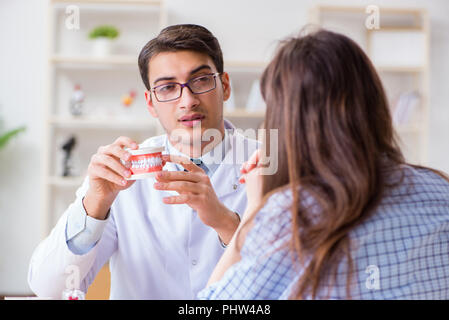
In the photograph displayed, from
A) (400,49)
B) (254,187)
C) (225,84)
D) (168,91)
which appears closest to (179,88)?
(168,91)

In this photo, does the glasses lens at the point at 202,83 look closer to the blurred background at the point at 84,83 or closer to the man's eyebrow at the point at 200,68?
the man's eyebrow at the point at 200,68

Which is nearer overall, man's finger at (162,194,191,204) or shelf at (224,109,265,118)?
man's finger at (162,194,191,204)

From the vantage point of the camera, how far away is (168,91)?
129cm

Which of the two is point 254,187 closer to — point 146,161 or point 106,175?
point 146,161

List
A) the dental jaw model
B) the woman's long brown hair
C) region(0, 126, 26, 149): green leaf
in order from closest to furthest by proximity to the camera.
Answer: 1. the woman's long brown hair
2. the dental jaw model
3. region(0, 126, 26, 149): green leaf

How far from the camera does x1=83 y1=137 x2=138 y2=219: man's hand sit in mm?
999

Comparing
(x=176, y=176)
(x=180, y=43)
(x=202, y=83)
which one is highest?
(x=180, y=43)

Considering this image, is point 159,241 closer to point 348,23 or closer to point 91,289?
point 91,289

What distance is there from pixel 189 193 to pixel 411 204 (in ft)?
1.48

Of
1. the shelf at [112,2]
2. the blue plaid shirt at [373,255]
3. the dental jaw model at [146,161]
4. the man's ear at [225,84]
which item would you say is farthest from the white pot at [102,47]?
the blue plaid shirt at [373,255]

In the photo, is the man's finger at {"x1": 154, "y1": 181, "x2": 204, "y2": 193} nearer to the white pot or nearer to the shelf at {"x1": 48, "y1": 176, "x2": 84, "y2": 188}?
the shelf at {"x1": 48, "y1": 176, "x2": 84, "y2": 188}

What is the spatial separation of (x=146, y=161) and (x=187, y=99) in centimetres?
34

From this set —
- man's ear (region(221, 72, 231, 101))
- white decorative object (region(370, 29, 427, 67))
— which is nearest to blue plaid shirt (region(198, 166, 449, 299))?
man's ear (region(221, 72, 231, 101))

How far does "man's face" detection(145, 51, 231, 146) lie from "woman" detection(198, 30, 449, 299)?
18.5 inches
